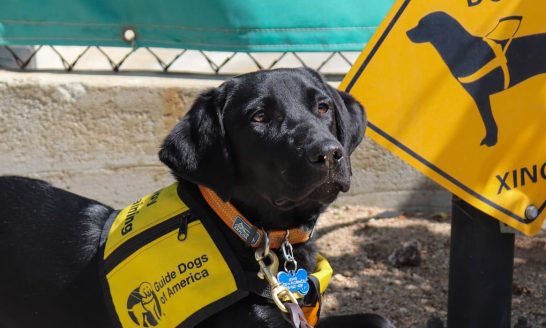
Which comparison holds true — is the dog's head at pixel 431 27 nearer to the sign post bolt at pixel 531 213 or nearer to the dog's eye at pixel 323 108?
the dog's eye at pixel 323 108

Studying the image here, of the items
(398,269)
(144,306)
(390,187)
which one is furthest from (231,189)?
(390,187)

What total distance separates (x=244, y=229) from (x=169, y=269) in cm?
29

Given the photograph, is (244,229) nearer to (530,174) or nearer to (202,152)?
(202,152)

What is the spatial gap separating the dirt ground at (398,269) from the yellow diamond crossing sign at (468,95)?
805mm

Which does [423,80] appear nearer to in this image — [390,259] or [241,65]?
[390,259]

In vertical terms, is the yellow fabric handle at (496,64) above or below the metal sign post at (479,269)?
above

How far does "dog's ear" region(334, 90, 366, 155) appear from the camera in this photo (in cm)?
308

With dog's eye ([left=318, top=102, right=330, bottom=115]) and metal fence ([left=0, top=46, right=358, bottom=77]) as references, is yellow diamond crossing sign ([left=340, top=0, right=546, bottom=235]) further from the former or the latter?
metal fence ([left=0, top=46, right=358, bottom=77])

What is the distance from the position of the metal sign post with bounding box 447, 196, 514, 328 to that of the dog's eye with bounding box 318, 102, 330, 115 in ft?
2.23

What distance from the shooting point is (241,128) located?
2.93 m

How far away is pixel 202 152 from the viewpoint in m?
2.89

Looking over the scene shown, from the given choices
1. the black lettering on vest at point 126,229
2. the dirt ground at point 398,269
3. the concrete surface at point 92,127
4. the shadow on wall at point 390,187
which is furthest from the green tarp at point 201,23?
the black lettering on vest at point 126,229

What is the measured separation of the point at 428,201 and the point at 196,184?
2.40 metres

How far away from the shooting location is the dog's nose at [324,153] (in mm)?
2703
